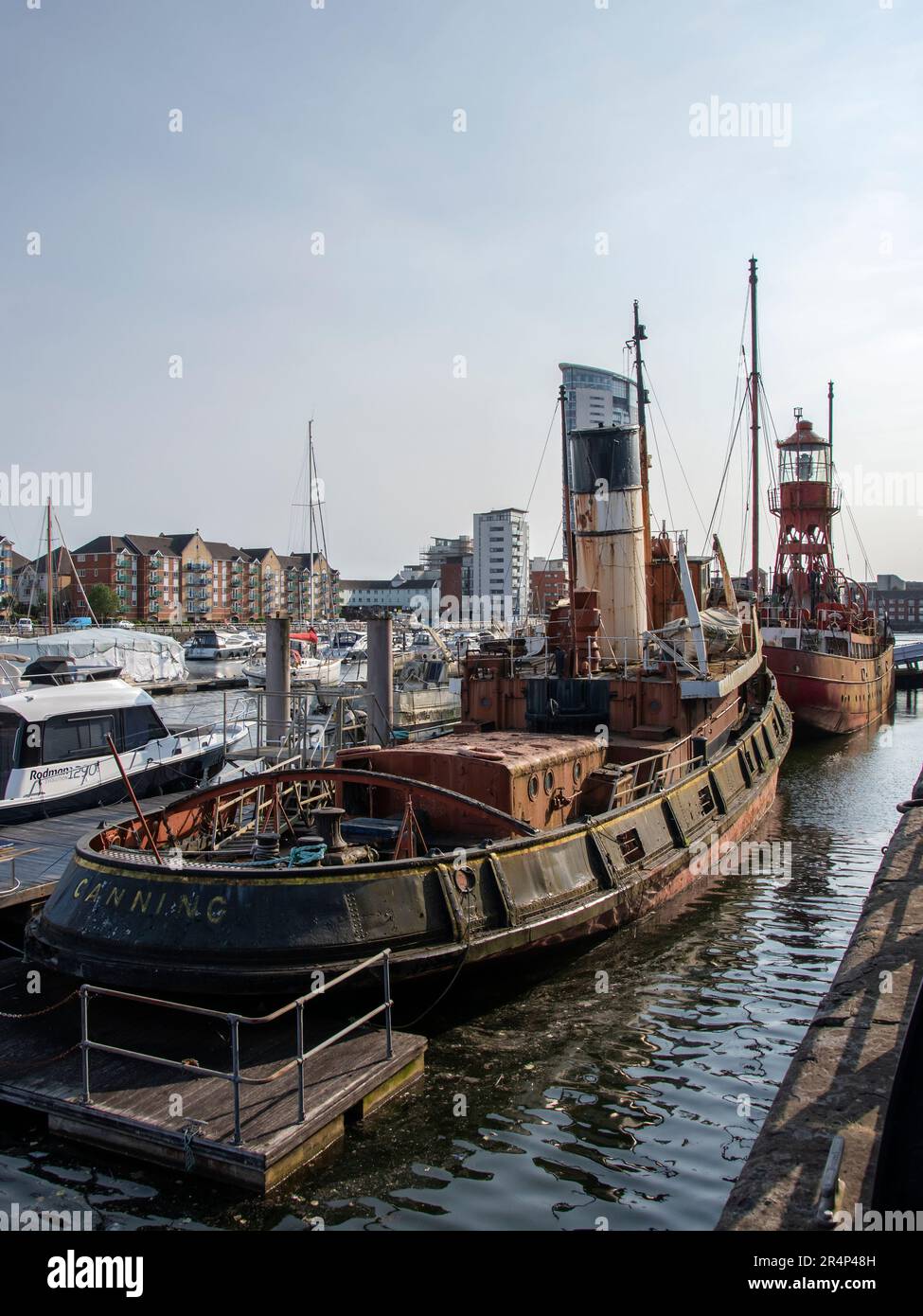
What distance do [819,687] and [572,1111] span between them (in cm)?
3445

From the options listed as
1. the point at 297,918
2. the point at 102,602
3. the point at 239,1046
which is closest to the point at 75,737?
the point at 297,918

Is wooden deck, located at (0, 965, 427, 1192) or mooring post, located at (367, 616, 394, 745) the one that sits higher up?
mooring post, located at (367, 616, 394, 745)

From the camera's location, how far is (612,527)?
917 inches

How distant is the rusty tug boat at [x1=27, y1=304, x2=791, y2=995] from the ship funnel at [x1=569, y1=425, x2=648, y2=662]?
52mm

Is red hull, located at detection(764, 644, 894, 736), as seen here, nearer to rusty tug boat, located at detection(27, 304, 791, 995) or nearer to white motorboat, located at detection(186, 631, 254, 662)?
rusty tug boat, located at detection(27, 304, 791, 995)

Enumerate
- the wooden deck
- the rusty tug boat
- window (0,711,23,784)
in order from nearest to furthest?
the wooden deck, the rusty tug boat, window (0,711,23,784)

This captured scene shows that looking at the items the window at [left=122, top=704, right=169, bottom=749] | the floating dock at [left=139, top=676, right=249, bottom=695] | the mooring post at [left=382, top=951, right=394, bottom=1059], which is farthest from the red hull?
the floating dock at [left=139, top=676, right=249, bottom=695]

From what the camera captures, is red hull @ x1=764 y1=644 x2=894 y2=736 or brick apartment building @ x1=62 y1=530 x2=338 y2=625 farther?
brick apartment building @ x1=62 y1=530 x2=338 y2=625

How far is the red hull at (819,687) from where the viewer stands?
1598 inches

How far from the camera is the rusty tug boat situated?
35.2 ft

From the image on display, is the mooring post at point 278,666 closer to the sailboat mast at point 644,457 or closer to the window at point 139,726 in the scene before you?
the window at point 139,726

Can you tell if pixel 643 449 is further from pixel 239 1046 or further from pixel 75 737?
pixel 239 1046
